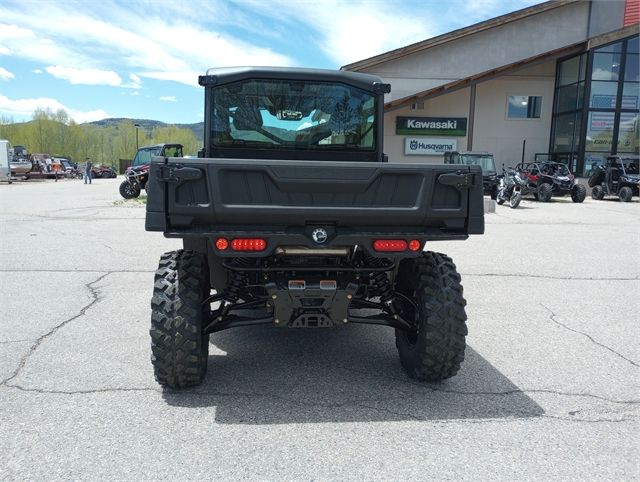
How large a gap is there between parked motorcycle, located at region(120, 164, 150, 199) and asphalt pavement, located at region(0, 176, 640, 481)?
1386 cm

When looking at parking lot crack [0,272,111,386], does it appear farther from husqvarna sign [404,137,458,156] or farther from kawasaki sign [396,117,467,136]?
husqvarna sign [404,137,458,156]

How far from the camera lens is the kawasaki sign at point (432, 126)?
89.4ft

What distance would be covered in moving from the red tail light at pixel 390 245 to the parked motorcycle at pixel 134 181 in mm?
18066

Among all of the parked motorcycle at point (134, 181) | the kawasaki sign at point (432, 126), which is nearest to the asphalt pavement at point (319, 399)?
the parked motorcycle at point (134, 181)

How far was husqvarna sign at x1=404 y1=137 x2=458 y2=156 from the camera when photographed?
2758cm

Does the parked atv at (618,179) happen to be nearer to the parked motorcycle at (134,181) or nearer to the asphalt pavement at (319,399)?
the asphalt pavement at (319,399)

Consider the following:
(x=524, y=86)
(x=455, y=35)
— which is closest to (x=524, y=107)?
(x=524, y=86)

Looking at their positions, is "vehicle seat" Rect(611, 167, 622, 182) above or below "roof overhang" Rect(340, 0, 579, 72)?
below

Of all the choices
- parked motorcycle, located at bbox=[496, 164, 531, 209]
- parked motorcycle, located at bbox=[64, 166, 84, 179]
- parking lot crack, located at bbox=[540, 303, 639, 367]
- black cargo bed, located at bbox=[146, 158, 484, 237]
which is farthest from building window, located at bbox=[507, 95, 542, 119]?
parked motorcycle, located at bbox=[64, 166, 84, 179]

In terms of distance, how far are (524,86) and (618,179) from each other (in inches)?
363

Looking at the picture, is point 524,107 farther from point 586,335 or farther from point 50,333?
point 50,333

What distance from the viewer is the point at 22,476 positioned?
249 centimetres

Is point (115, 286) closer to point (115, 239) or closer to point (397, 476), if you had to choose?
point (115, 239)

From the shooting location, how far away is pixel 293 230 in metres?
3.08
